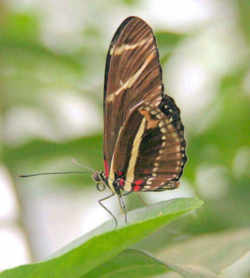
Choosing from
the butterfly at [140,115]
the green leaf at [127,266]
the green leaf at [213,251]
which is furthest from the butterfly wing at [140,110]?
the green leaf at [127,266]

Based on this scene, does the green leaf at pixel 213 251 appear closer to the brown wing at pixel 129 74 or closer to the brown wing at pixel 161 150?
the brown wing at pixel 161 150

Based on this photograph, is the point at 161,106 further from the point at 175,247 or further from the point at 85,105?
the point at 85,105

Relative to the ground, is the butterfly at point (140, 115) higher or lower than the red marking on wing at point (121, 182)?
higher

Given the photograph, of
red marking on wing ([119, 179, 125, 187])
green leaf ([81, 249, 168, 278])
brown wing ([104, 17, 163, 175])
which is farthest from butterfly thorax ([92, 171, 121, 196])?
green leaf ([81, 249, 168, 278])

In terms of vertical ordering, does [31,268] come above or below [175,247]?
above

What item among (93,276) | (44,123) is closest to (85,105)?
(44,123)

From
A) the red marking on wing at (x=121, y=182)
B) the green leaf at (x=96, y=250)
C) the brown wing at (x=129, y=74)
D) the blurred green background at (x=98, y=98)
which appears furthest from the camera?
the blurred green background at (x=98, y=98)
